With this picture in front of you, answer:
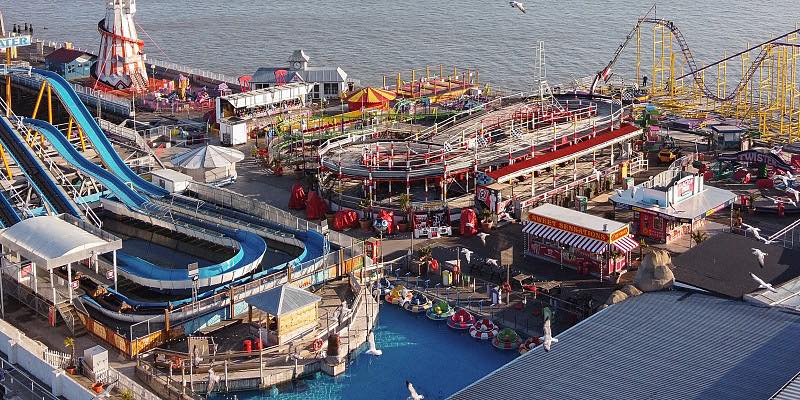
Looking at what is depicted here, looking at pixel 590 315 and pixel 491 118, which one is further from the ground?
pixel 491 118

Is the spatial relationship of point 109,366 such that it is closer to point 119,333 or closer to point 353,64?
point 119,333

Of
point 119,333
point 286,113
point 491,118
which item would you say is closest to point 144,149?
point 286,113

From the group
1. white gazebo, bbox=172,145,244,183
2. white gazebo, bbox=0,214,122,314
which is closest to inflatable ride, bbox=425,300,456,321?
white gazebo, bbox=0,214,122,314

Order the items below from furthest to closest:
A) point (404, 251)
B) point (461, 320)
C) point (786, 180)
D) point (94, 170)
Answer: point (786, 180), point (94, 170), point (404, 251), point (461, 320)

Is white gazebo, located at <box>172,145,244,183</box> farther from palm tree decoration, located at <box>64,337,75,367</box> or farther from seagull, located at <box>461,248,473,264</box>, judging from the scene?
palm tree decoration, located at <box>64,337,75,367</box>

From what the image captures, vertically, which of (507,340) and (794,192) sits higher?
(794,192)

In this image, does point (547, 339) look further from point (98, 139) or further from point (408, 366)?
point (98, 139)

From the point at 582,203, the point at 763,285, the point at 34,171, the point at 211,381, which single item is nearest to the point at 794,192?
the point at 582,203
